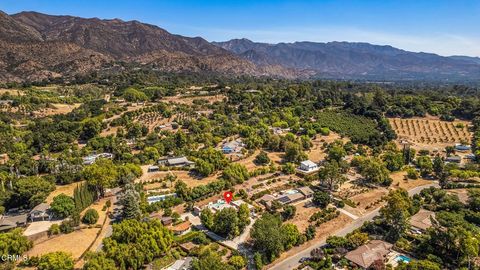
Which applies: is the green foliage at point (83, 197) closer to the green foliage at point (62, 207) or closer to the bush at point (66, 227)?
the green foliage at point (62, 207)

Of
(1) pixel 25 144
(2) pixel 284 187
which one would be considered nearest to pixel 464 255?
(2) pixel 284 187

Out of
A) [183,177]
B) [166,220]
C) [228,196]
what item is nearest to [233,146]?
[183,177]

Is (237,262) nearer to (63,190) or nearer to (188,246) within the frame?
(188,246)

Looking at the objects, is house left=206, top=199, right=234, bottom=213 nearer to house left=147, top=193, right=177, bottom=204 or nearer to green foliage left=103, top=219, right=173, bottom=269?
house left=147, top=193, right=177, bottom=204

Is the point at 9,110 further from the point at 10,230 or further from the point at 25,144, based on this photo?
the point at 10,230

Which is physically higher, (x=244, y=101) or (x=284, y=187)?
(x=244, y=101)

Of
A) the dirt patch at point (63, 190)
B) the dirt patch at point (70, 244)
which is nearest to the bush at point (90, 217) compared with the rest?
the dirt patch at point (70, 244)
